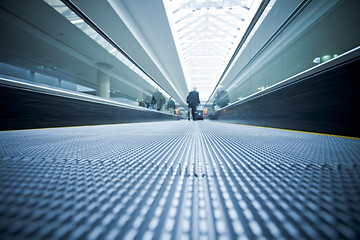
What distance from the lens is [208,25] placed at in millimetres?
6438

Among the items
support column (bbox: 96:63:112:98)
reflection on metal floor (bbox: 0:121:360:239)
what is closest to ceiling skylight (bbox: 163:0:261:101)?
support column (bbox: 96:63:112:98)

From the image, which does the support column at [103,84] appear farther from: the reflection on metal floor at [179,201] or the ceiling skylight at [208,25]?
the reflection on metal floor at [179,201]

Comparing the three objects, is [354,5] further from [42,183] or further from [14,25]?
[14,25]

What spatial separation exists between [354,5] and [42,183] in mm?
3961

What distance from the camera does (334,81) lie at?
3.71 ft

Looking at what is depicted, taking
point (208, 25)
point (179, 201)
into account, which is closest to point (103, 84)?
point (179, 201)

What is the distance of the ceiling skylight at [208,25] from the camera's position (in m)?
4.95

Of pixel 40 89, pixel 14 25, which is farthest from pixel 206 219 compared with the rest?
pixel 14 25

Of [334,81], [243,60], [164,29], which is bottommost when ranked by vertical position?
[334,81]

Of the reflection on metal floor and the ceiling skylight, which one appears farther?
the ceiling skylight

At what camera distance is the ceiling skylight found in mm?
4945

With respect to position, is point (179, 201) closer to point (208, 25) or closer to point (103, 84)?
point (103, 84)

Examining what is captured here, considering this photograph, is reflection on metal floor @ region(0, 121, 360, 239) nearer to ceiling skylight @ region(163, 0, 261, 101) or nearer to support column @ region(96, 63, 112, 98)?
support column @ region(96, 63, 112, 98)

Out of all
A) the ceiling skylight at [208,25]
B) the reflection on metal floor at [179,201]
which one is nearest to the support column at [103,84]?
the ceiling skylight at [208,25]
